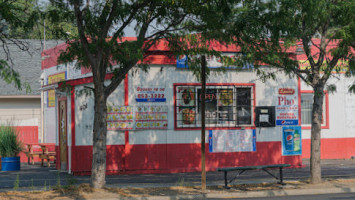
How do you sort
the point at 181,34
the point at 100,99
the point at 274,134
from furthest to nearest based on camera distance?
1. the point at 274,134
2. the point at 181,34
3. the point at 100,99

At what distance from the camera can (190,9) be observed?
1388cm

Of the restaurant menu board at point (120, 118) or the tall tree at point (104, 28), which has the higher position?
the tall tree at point (104, 28)

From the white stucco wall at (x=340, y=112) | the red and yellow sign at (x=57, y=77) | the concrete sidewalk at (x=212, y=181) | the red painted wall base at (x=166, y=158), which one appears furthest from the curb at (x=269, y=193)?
the red and yellow sign at (x=57, y=77)

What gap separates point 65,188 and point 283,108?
29.7ft

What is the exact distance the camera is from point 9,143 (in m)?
21.0

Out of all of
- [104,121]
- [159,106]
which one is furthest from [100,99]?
[159,106]

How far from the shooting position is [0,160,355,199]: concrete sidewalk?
14633mm

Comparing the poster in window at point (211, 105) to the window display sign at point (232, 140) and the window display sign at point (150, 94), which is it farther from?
the window display sign at point (150, 94)

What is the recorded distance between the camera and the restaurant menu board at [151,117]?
19219 millimetres

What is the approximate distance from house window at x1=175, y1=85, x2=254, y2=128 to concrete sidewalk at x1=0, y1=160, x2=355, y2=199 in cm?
179

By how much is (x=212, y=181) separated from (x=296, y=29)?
4.82 m

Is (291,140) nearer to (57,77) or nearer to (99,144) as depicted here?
(99,144)

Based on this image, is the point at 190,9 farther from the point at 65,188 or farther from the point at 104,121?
the point at 65,188

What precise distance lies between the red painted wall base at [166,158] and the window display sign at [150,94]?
149cm
